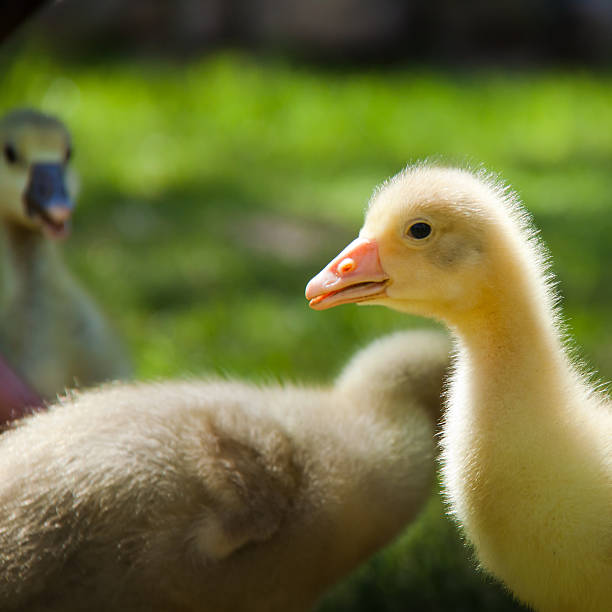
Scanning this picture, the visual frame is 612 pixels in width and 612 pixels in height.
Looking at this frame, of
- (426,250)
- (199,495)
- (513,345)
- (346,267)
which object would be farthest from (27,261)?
(513,345)

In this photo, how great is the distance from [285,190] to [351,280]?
13.5 feet

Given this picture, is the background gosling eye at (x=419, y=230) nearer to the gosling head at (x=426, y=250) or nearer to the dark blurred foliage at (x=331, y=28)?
the gosling head at (x=426, y=250)

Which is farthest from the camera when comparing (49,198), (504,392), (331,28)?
(331,28)

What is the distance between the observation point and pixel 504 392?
202 centimetres

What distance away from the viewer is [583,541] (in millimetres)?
1911

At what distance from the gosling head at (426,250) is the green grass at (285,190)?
1.65 ft

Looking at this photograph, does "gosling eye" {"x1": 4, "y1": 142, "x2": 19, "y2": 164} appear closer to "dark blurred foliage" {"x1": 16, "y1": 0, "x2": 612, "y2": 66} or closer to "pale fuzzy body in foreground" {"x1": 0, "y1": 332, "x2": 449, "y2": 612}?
"pale fuzzy body in foreground" {"x1": 0, "y1": 332, "x2": 449, "y2": 612}

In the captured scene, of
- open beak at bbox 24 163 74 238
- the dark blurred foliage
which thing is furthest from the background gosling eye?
the dark blurred foliage

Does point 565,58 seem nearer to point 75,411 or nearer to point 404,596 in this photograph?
point 404,596

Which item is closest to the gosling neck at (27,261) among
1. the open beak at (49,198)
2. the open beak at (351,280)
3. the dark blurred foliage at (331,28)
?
the open beak at (49,198)

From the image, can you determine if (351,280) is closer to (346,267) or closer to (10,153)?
(346,267)

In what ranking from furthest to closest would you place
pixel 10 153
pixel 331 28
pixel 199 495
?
1. pixel 331 28
2. pixel 10 153
3. pixel 199 495

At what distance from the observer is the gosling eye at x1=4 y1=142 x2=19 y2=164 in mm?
3377

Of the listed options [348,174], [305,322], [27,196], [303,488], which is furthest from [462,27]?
[303,488]
